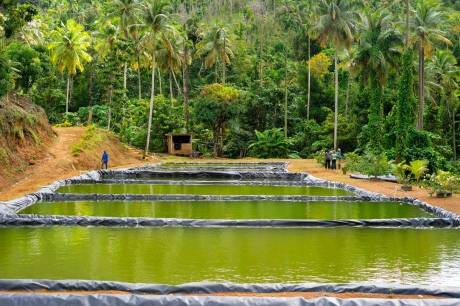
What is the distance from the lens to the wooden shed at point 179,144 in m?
42.9

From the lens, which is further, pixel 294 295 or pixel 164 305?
pixel 294 295

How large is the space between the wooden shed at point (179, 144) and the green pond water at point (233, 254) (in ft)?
98.5

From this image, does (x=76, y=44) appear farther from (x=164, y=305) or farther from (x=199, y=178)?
(x=164, y=305)

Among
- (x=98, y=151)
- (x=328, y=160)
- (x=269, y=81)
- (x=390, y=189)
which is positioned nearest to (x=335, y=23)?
(x=328, y=160)

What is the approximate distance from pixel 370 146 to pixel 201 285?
104ft

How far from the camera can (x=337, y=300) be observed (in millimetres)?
6668

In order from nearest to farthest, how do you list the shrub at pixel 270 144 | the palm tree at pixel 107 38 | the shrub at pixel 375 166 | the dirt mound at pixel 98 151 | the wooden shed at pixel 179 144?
the shrub at pixel 375 166
the dirt mound at pixel 98 151
the wooden shed at pixel 179 144
the palm tree at pixel 107 38
the shrub at pixel 270 144

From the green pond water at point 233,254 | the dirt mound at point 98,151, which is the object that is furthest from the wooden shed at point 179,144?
the green pond water at point 233,254

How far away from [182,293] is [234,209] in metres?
8.91

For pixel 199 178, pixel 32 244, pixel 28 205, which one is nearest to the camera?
pixel 32 244

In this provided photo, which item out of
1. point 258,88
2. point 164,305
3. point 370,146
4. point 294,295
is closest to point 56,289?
point 164,305

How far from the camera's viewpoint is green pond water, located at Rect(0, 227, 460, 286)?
8633 mm

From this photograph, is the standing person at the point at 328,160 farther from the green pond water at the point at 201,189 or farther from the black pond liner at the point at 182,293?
the black pond liner at the point at 182,293

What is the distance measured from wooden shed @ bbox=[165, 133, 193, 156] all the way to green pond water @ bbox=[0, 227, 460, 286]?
3003cm
